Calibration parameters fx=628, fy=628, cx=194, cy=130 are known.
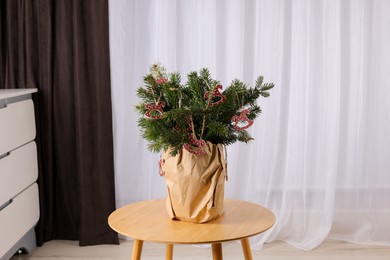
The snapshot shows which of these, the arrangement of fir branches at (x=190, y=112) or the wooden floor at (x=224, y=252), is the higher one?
the arrangement of fir branches at (x=190, y=112)

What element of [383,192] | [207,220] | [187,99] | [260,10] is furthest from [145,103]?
[383,192]

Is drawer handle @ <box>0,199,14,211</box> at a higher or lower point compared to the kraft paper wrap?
lower

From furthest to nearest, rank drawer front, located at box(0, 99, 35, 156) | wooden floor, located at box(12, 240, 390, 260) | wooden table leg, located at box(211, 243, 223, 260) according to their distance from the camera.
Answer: wooden floor, located at box(12, 240, 390, 260) → drawer front, located at box(0, 99, 35, 156) → wooden table leg, located at box(211, 243, 223, 260)

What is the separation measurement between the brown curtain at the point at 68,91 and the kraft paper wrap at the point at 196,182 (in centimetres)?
134

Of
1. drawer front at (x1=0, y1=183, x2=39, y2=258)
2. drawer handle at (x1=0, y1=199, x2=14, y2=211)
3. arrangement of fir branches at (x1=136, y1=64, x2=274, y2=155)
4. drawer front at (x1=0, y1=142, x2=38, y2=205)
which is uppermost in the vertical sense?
arrangement of fir branches at (x1=136, y1=64, x2=274, y2=155)

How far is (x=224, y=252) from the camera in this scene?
309 cm

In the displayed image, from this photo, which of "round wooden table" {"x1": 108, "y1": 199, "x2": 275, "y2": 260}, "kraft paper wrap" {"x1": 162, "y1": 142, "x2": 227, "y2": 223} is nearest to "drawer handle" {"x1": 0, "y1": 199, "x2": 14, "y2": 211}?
"round wooden table" {"x1": 108, "y1": 199, "x2": 275, "y2": 260}

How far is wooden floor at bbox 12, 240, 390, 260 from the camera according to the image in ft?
9.96

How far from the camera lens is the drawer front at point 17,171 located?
268cm

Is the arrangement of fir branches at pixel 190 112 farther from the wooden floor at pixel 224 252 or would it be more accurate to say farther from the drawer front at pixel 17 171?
the wooden floor at pixel 224 252

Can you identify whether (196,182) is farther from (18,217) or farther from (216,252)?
(18,217)

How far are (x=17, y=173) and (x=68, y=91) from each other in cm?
55

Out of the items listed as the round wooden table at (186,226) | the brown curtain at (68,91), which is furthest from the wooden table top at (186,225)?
the brown curtain at (68,91)

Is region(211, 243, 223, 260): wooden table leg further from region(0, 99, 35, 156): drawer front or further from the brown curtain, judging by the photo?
the brown curtain
